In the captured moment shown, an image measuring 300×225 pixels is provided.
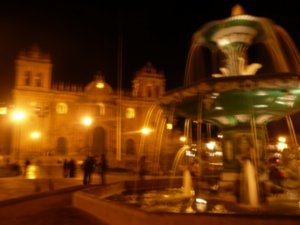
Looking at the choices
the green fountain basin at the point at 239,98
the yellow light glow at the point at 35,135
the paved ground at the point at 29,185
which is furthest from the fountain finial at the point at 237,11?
the yellow light glow at the point at 35,135

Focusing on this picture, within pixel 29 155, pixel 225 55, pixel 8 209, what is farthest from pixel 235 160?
pixel 29 155

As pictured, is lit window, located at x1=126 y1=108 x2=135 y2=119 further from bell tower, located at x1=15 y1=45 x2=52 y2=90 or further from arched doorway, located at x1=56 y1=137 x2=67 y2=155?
bell tower, located at x1=15 y1=45 x2=52 y2=90

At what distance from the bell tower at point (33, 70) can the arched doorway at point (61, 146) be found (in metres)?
6.65

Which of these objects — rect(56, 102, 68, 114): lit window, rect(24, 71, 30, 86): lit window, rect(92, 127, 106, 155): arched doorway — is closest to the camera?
rect(24, 71, 30, 86): lit window

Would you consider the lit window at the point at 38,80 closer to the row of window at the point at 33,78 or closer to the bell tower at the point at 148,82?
the row of window at the point at 33,78

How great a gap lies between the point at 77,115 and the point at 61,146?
14.8ft

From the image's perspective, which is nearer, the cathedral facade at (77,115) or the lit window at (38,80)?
the cathedral facade at (77,115)

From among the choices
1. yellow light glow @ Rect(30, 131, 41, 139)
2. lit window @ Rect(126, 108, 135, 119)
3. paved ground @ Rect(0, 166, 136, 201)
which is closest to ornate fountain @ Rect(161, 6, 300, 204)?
paved ground @ Rect(0, 166, 136, 201)

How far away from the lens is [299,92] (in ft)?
27.1

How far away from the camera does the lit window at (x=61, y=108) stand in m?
46.1

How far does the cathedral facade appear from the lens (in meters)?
43.1

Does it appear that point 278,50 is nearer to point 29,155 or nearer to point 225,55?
point 225,55

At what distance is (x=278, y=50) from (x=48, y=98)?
38.6m

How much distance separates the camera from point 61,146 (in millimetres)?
45188
